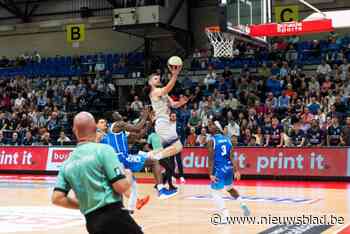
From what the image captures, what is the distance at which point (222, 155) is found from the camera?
968 centimetres

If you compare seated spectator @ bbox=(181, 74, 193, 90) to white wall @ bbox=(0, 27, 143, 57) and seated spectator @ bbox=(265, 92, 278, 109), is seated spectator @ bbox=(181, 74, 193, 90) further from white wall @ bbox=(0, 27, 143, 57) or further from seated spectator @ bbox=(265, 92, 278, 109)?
white wall @ bbox=(0, 27, 143, 57)

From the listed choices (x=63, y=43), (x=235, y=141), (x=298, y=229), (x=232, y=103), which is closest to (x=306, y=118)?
(x=235, y=141)

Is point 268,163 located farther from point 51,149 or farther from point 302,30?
point 51,149

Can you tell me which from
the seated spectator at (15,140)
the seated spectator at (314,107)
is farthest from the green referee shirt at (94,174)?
the seated spectator at (15,140)

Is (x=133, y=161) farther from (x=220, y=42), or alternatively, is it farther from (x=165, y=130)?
Result: (x=220, y=42)

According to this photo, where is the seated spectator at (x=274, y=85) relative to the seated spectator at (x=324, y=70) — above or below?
below

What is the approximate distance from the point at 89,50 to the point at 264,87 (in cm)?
1314

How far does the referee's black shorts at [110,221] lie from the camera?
441 centimetres

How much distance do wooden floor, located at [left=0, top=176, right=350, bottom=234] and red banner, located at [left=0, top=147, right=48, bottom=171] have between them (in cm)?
479

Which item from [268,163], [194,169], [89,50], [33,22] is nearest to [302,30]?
[268,163]

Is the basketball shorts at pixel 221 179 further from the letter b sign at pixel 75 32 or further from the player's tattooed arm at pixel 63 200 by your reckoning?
the letter b sign at pixel 75 32

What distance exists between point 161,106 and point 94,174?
6.71 m

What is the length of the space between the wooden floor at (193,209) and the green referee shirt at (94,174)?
480cm

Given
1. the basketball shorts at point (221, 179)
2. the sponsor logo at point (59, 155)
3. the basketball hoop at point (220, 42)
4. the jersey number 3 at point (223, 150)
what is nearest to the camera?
the basketball shorts at point (221, 179)
